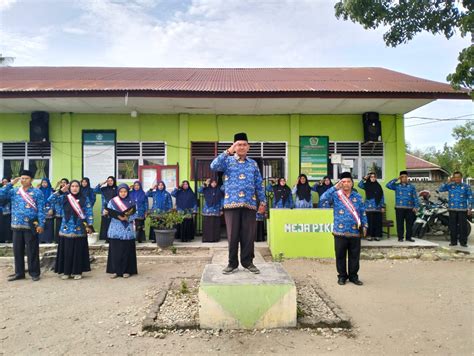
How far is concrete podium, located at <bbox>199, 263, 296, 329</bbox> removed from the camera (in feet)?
12.5

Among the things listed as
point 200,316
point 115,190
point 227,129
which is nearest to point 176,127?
point 227,129

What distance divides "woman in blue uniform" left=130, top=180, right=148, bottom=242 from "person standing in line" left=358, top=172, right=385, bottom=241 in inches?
201

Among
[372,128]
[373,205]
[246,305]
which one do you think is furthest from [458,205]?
[246,305]

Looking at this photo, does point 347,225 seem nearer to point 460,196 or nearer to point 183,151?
point 460,196

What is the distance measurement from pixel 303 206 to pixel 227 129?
275 cm

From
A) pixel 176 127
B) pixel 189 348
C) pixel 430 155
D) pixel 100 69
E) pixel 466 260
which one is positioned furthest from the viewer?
pixel 430 155

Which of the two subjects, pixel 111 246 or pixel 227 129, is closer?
pixel 111 246

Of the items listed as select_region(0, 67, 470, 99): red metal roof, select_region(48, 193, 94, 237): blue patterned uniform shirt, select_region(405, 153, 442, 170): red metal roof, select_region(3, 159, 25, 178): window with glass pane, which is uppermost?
select_region(0, 67, 470, 99): red metal roof

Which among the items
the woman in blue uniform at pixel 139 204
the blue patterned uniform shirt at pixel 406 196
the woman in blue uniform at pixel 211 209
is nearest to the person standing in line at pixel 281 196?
the woman in blue uniform at pixel 211 209

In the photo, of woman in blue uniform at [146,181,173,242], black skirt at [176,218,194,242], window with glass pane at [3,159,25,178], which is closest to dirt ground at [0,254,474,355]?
black skirt at [176,218,194,242]

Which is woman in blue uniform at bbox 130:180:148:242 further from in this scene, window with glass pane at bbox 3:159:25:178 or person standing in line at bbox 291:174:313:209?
person standing in line at bbox 291:174:313:209

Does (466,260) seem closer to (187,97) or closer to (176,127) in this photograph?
(187,97)

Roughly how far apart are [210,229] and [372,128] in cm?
482

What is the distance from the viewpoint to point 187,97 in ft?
26.1
